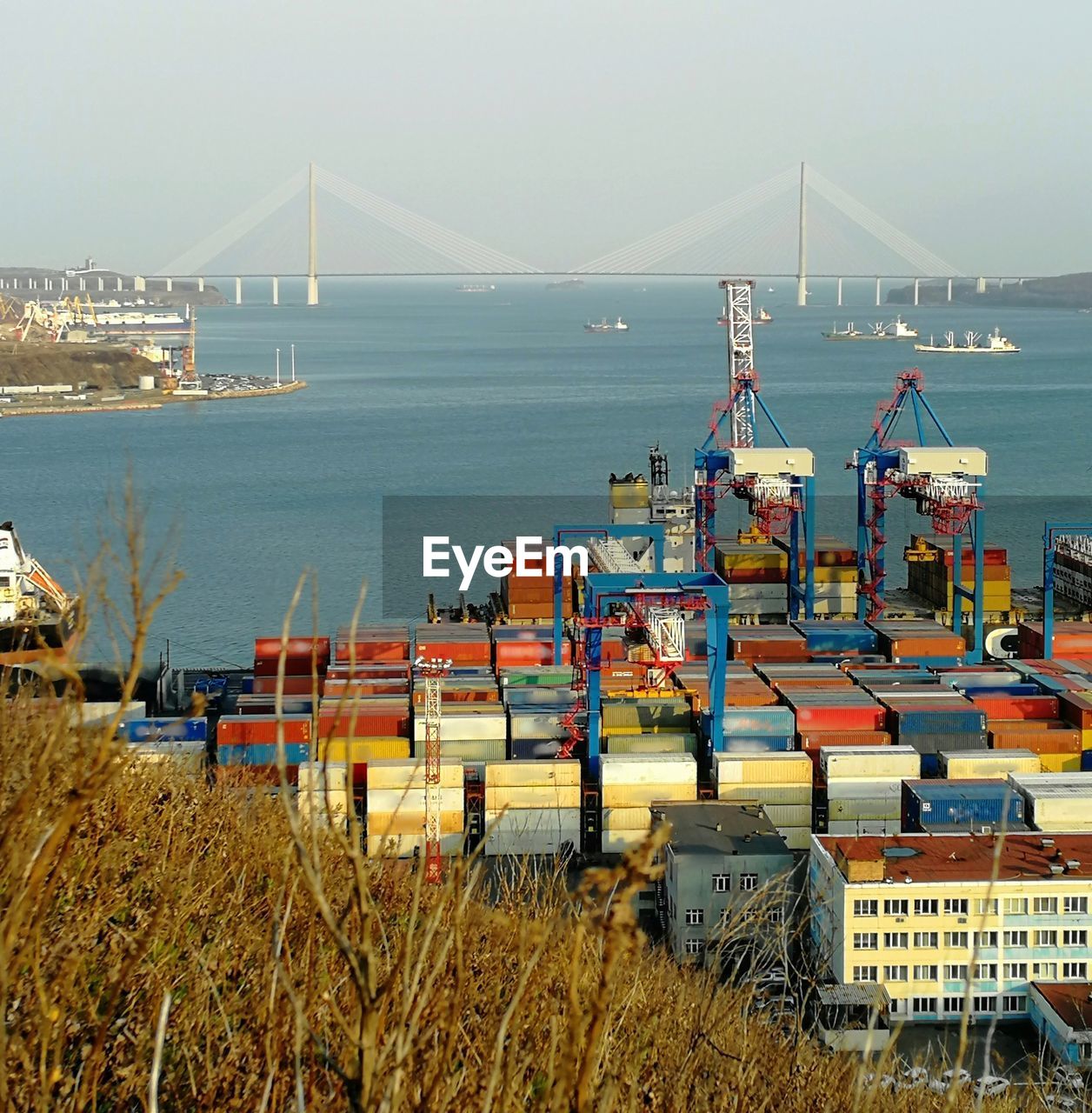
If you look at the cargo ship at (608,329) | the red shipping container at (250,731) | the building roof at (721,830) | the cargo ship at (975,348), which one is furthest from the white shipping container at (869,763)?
the cargo ship at (608,329)

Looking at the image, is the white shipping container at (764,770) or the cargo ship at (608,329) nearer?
the white shipping container at (764,770)

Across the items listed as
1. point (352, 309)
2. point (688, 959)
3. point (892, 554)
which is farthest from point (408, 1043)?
point (352, 309)

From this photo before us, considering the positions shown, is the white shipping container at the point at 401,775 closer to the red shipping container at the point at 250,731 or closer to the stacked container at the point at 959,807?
the red shipping container at the point at 250,731

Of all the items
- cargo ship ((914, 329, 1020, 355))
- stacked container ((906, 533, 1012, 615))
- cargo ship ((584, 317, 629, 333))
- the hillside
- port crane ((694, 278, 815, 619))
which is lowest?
stacked container ((906, 533, 1012, 615))

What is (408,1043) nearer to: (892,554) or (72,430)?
(892,554)

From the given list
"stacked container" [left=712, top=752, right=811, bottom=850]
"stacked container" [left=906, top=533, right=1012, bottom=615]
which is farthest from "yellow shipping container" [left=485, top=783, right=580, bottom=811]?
"stacked container" [left=906, top=533, right=1012, bottom=615]

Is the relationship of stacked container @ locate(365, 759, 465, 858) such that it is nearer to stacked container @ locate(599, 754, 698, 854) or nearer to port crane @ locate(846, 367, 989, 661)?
stacked container @ locate(599, 754, 698, 854)
